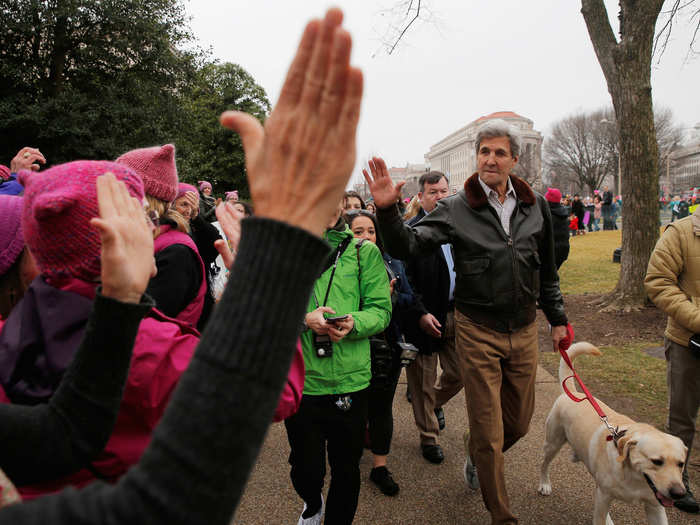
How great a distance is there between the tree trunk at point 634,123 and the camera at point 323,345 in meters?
7.07

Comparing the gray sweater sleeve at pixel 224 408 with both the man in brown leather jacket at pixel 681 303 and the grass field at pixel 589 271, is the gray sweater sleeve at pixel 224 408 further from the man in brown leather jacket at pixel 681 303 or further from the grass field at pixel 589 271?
the grass field at pixel 589 271

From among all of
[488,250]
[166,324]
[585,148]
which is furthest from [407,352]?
[585,148]

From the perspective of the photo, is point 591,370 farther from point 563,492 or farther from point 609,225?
point 609,225

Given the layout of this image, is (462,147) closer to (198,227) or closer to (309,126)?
(198,227)

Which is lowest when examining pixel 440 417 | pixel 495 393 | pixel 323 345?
pixel 440 417

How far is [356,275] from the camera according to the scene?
302 cm

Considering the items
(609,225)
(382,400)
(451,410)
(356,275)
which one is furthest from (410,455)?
(609,225)

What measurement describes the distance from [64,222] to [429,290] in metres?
3.58

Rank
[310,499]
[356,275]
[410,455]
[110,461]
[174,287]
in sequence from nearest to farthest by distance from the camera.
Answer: [110,461], [174,287], [310,499], [356,275], [410,455]

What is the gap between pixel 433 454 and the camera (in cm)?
406

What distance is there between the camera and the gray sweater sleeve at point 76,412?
3.09 ft

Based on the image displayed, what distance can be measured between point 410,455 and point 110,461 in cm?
347

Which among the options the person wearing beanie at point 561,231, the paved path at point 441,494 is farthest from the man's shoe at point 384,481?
the person wearing beanie at point 561,231

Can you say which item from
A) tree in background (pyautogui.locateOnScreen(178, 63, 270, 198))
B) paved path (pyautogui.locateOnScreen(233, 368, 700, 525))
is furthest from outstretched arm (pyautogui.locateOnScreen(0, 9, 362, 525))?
tree in background (pyautogui.locateOnScreen(178, 63, 270, 198))
